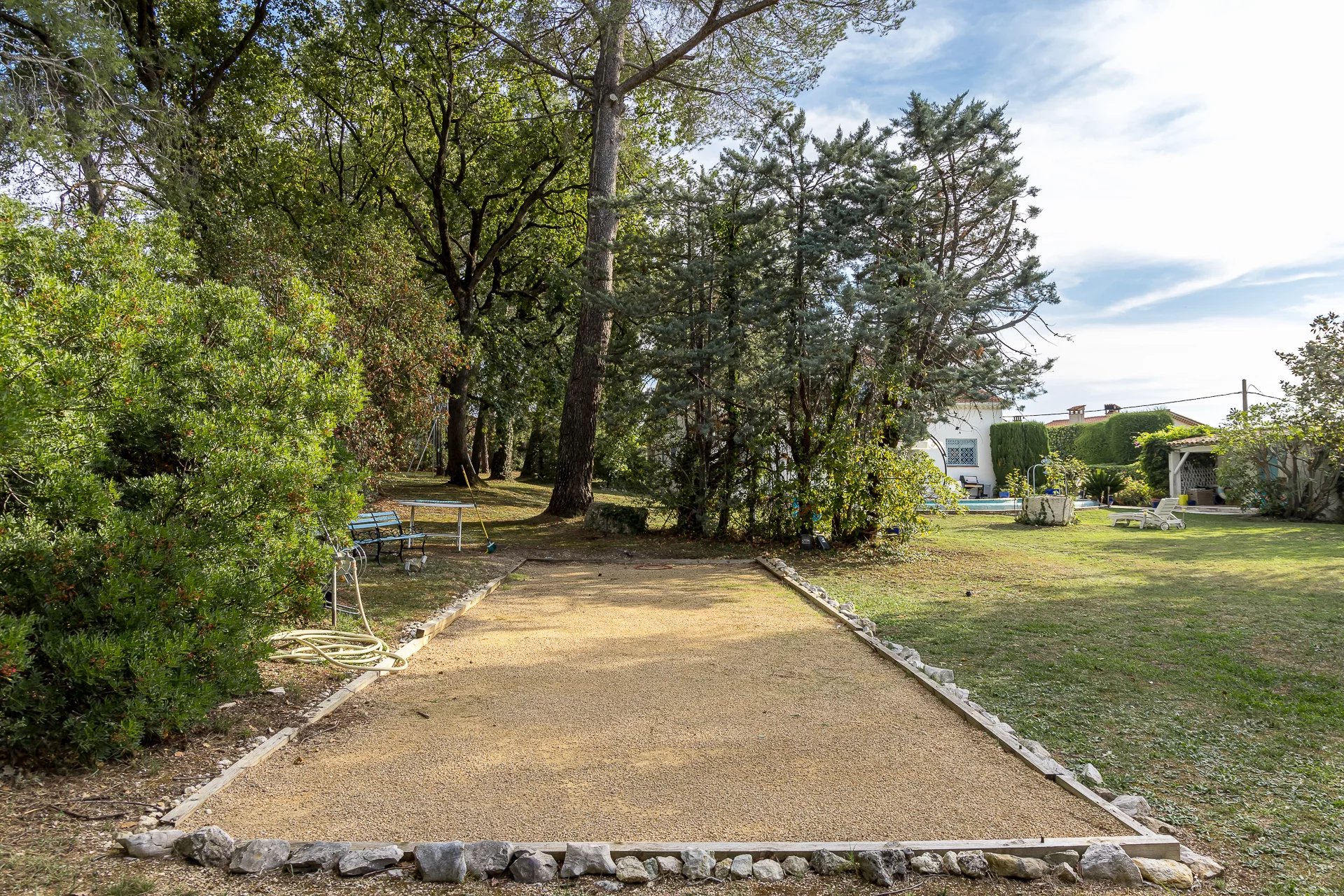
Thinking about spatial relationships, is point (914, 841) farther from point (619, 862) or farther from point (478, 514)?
point (478, 514)

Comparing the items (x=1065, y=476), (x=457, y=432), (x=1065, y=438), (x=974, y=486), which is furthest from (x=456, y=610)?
(x=1065, y=438)

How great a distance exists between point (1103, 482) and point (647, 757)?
86.3ft

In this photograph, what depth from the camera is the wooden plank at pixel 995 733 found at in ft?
10.3

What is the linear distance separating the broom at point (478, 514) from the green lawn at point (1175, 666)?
4.49m

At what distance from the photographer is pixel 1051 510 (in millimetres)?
17688

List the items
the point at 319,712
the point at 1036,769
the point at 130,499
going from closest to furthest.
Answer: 1. the point at 1036,769
2. the point at 130,499
3. the point at 319,712

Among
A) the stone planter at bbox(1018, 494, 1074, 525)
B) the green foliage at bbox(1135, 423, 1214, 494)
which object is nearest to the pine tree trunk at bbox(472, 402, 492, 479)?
the stone planter at bbox(1018, 494, 1074, 525)

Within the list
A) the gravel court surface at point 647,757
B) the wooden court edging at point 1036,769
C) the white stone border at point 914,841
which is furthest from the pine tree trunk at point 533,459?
the white stone border at point 914,841

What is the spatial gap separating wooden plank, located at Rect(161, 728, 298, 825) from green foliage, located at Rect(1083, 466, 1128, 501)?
26.1m

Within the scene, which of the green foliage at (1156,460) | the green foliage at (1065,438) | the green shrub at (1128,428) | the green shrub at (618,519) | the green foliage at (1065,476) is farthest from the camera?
the green foliage at (1065,438)

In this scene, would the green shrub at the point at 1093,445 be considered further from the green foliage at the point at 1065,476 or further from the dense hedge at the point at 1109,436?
the green foliage at the point at 1065,476

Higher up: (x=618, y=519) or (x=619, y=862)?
(x=618, y=519)

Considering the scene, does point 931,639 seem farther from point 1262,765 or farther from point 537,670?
point 537,670

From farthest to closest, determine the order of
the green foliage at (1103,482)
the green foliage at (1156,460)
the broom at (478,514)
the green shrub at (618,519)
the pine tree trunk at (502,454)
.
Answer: the green foliage at (1103,482), the pine tree trunk at (502,454), the green foliage at (1156,460), the green shrub at (618,519), the broom at (478,514)
